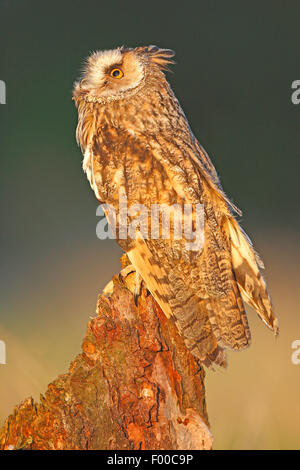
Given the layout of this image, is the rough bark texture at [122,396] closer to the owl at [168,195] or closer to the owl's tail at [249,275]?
the owl at [168,195]

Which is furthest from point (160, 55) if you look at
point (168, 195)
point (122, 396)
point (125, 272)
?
point (122, 396)

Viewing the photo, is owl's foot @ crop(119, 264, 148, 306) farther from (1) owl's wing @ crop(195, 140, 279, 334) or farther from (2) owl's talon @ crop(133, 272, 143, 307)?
(1) owl's wing @ crop(195, 140, 279, 334)

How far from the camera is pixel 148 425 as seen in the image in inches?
52.0

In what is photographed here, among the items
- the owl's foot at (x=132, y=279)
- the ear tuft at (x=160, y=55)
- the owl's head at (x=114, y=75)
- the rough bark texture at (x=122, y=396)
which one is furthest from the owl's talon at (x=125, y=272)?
the ear tuft at (x=160, y=55)

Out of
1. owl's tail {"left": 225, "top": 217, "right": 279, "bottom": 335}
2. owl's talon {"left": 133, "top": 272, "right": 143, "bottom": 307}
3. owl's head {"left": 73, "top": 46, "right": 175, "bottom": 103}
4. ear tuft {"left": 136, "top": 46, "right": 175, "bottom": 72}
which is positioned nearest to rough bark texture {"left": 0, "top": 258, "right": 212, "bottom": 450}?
owl's talon {"left": 133, "top": 272, "right": 143, "bottom": 307}

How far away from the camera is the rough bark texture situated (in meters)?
1.30

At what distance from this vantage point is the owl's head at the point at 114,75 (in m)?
1.65

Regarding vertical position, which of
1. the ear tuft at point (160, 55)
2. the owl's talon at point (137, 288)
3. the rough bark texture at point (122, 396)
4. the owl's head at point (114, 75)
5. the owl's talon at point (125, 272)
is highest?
the ear tuft at point (160, 55)

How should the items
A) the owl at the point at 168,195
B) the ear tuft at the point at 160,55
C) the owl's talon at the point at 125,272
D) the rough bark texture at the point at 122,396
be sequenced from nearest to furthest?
1. the rough bark texture at the point at 122,396
2. the owl at the point at 168,195
3. the owl's talon at the point at 125,272
4. the ear tuft at the point at 160,55

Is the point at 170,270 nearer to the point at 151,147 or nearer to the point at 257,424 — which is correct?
the point at 151,147

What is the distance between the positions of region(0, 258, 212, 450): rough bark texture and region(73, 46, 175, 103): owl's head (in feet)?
2.37

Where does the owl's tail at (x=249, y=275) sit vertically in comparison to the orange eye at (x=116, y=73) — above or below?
below

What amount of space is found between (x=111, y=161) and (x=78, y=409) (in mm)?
761

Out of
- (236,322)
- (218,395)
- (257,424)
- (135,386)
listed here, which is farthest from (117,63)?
(257,424)
